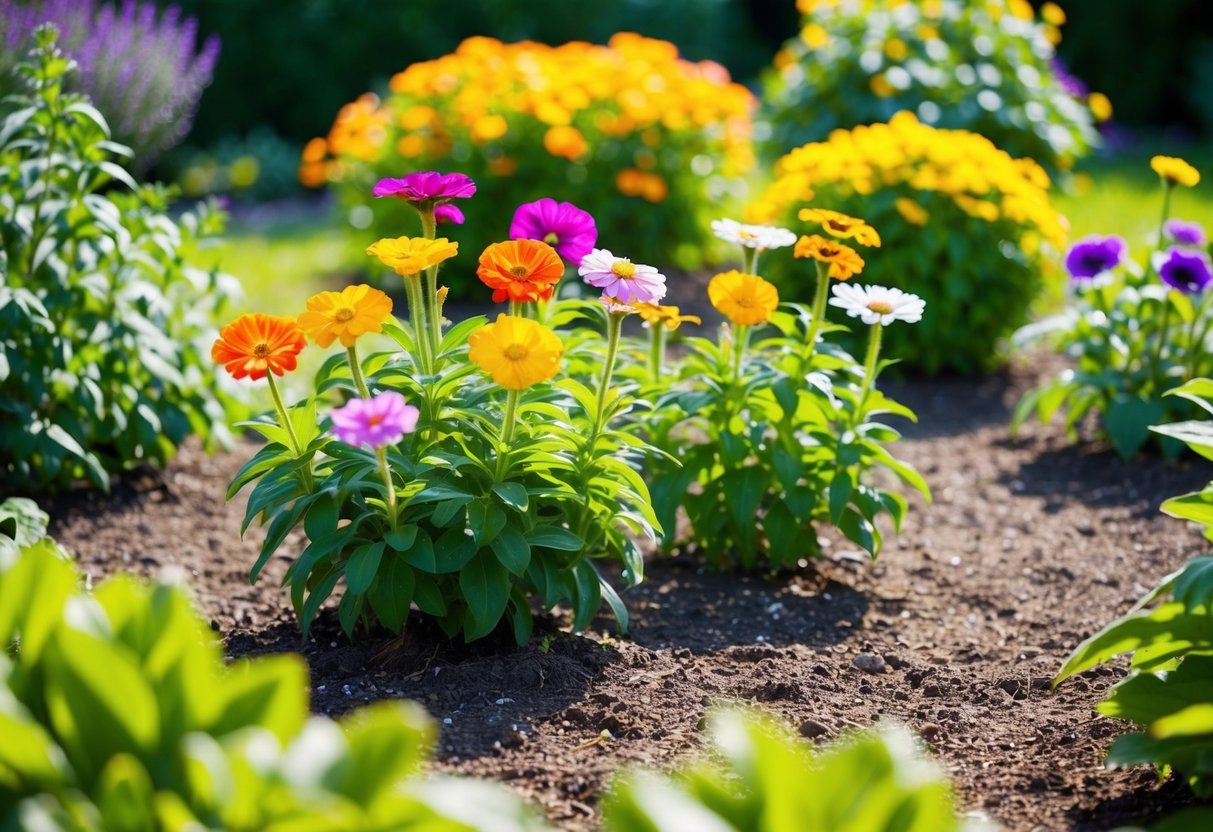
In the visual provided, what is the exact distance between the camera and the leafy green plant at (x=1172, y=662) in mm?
2002

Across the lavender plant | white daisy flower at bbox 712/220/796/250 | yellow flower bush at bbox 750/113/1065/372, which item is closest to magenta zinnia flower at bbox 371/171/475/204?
white daisy flower at bbox 712/220/796/250

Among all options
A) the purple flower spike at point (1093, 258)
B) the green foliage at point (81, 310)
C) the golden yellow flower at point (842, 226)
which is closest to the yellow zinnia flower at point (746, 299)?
the golden yellow flower at point (842, 226)

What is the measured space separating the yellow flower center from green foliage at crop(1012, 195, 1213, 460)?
2.40 metres

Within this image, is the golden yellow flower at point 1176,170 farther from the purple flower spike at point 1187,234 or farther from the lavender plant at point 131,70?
the lavender plant at point 131,70

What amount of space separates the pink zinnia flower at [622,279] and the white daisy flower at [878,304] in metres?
0.47

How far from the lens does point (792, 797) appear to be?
1.48 m

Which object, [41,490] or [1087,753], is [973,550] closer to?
[1087,753]

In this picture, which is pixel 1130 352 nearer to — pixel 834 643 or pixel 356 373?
pixel 834 643

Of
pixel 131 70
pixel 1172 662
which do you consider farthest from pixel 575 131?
pixel 1172 662

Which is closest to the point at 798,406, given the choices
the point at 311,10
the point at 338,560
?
the point at 338,560

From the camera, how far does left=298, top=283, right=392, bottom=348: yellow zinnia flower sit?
2.41 m

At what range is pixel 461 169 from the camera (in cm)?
624

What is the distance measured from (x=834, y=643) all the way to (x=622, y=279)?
3.65ft

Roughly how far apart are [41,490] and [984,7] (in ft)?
18.3
